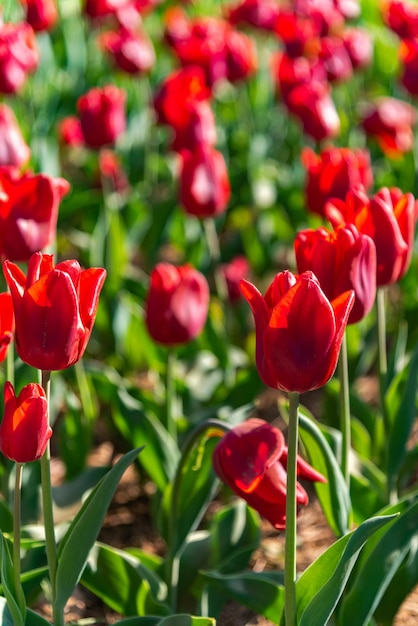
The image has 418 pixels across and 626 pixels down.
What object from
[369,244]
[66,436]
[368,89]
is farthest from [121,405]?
[368,89]

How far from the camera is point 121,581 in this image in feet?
5.15

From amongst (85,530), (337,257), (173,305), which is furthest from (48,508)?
(173,305)

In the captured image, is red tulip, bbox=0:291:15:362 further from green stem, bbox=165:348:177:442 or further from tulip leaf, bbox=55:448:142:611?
green stem, bbox=165:348:177:442

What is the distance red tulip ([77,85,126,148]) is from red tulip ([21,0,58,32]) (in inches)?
28.7

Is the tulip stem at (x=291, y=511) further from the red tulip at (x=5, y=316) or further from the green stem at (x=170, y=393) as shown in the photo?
the green stem at (x=170, y=393)

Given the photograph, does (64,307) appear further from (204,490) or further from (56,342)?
(204,490)

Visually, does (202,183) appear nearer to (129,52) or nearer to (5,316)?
(5,316)

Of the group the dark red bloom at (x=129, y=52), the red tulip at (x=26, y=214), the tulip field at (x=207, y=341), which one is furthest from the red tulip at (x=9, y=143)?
the dark red bloom at (x=129, y=52)

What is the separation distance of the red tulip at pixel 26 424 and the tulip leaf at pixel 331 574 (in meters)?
0.39

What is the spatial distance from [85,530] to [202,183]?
1065mm

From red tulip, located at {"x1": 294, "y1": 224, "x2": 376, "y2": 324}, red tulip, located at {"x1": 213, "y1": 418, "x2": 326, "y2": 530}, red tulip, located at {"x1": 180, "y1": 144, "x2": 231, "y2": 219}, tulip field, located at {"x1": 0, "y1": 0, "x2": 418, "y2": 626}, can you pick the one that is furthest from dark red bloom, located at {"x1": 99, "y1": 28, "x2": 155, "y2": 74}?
red tulip, located at {"x1": 213, "y1": 418, "x2": 326, "y2": 530}

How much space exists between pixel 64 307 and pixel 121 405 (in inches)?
30.7

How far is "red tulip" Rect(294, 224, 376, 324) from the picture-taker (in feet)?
4.34

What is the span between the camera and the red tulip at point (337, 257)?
132 cm
